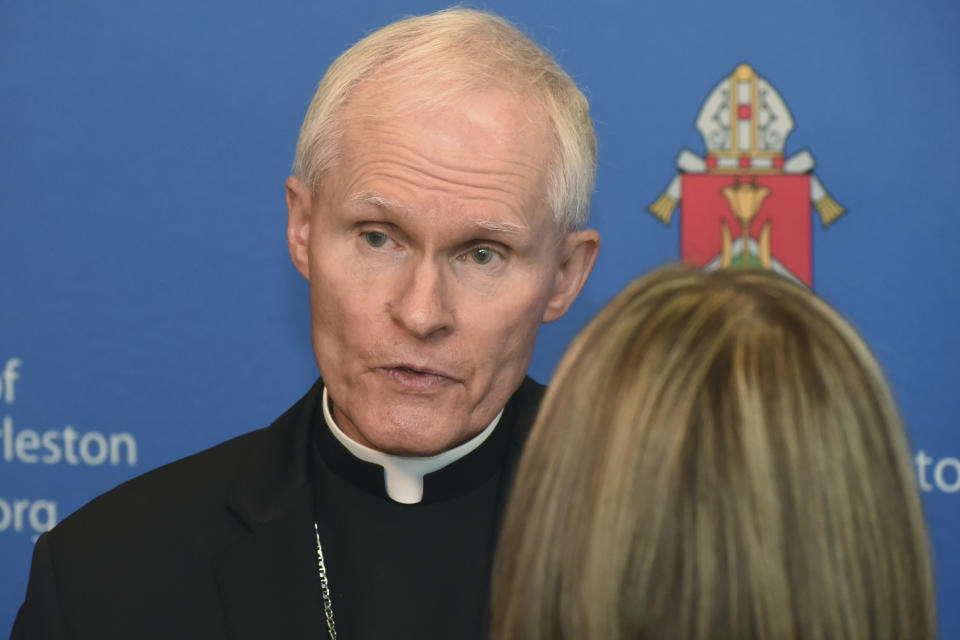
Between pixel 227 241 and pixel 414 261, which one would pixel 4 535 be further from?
pixel 414 261

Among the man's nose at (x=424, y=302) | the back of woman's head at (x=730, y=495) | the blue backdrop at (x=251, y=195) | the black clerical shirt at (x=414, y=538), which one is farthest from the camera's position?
the blue backdrop at (x=251, y=195)

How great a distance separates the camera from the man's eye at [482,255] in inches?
72.8

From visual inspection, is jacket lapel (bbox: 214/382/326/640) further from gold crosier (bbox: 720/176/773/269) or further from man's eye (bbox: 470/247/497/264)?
gold crosier (bbox: 720/176/773/269)

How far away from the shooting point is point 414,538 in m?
1.98

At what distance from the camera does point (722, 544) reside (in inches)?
38.9

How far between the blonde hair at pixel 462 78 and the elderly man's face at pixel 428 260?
0.03 m

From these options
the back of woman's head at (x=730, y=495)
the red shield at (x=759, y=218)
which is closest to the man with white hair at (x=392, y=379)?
the red shield at (x=759, y=218)

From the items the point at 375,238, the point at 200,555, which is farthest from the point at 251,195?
the point at 200,555

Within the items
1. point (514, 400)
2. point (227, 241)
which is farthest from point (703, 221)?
point (227, 241)

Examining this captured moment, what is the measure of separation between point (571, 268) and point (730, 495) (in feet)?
3.41

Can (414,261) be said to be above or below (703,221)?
below

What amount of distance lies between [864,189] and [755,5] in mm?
431

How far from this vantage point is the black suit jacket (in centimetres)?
184

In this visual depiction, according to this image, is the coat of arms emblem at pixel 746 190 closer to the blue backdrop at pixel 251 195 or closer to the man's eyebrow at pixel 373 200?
the blue backdrop at pixel 251 195
